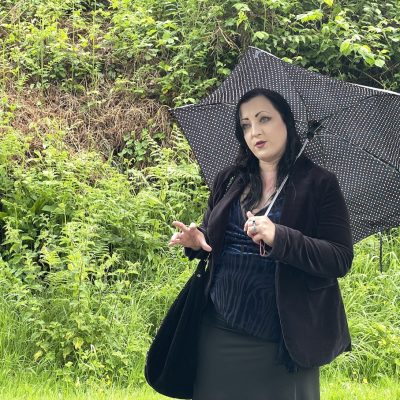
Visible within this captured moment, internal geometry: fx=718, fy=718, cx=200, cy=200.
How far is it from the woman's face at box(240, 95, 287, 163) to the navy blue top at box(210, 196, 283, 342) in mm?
189

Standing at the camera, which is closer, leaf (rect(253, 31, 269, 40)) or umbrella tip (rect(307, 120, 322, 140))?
umbrella tip (rect(307, 120, 322, 140))

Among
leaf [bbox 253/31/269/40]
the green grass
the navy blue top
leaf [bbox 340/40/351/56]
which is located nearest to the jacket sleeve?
the navy blue top

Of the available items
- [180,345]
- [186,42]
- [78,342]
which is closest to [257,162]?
[180,345]

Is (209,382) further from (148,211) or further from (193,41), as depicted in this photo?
(193,41)

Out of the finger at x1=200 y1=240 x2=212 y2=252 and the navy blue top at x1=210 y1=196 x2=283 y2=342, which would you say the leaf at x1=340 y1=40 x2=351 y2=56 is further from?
the finger at x1=200 y1=240 x2=212 y2=252

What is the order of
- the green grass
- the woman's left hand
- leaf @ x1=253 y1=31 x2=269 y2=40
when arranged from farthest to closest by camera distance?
leaf @ x1=253 y1=31 x2=269 y2=40
the green grass
the woman's left hand

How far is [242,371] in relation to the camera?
2.72 meters

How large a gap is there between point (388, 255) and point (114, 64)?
3.63m

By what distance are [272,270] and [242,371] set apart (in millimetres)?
402

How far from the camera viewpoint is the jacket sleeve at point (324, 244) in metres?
2.50

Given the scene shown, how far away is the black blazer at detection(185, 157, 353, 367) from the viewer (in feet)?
8.36

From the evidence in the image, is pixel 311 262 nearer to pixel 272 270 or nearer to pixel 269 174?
pixel 272 270

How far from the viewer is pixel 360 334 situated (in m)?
5.30

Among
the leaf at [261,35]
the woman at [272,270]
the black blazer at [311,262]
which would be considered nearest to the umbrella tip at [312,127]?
the woman at [272,270]
